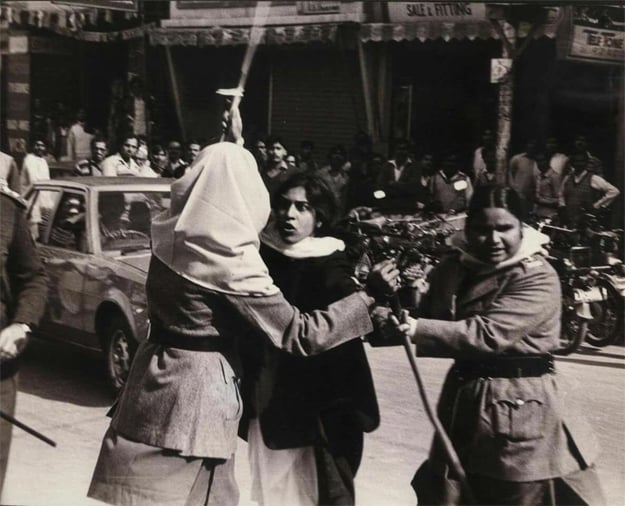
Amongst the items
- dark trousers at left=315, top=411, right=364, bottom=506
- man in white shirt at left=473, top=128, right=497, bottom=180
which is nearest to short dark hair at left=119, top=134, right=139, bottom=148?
man in white shirt at left=473, top=128, right=497, bottom=180

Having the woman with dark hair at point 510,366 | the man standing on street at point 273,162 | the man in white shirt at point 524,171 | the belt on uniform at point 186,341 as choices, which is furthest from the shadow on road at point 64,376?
the man in white shirt at point 524,171

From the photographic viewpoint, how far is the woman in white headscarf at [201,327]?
280 centimetres

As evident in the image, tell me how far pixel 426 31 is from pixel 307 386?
798 centimetres

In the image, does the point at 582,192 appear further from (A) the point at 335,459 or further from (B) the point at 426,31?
(B) the point at 426,31

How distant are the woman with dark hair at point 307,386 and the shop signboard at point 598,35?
12.9ft

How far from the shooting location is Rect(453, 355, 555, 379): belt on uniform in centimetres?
283

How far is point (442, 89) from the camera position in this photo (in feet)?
38.7

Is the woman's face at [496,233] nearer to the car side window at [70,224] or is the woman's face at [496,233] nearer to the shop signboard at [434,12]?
the car side window at [70,224]

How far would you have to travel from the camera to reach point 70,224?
6.12 meters

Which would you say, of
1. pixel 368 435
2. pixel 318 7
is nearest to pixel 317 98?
pixel 318 7

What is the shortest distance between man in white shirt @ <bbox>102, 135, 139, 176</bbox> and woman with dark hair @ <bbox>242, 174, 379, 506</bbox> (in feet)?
16.7

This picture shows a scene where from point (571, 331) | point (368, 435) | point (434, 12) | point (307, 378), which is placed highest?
point (434, 12)

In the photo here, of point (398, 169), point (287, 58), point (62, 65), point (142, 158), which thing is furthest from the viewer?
point (62, 65)

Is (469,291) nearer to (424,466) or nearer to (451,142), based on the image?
(424,466)
